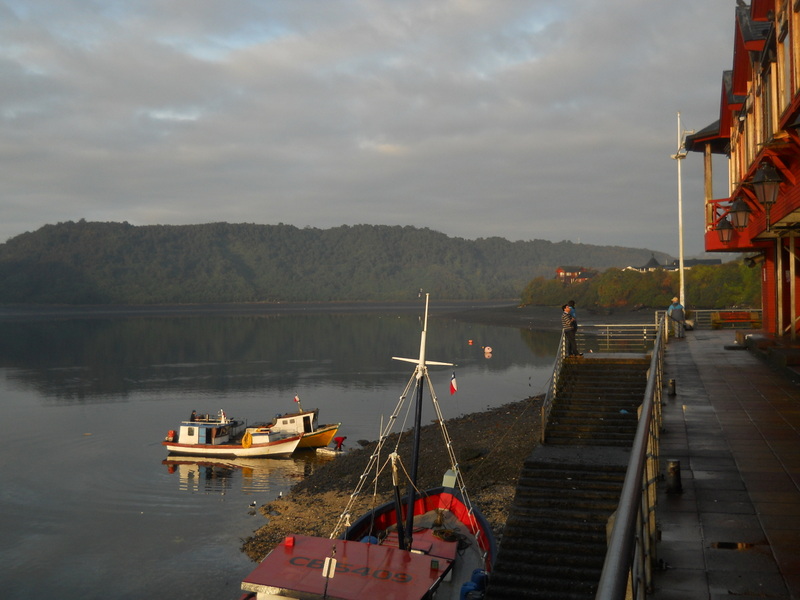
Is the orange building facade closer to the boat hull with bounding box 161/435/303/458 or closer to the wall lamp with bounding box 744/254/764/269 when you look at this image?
the wall lamp with bounding box 744/254/764/269

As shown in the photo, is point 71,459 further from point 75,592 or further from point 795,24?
point 795,24

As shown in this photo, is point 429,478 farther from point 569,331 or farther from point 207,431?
point 207,431

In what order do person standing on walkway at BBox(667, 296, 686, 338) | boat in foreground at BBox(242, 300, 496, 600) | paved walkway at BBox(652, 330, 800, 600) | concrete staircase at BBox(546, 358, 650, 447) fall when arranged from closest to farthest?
1. paved walkway at BBox(652, 330, 800, 600)
2. boat in foreground at BBox(242, 300, 496, 600)
3. concrete staircase at BBox(546, 358, 650, 447)
4. person standing on walkway at BBox(667, 296, 686, 338)

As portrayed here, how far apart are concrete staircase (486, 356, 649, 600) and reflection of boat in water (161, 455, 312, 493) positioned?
1543cm

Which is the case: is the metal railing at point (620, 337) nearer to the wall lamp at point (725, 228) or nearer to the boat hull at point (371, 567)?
the wall lamp at point (725, 228)

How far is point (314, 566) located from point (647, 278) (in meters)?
123

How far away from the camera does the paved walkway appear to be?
4.46 metres

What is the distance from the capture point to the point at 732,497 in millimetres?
6258

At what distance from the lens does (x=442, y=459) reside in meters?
26.9

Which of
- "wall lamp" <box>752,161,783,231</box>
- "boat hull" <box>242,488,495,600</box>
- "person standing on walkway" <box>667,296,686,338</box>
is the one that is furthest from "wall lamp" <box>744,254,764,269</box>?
"boat hull" <box>242,488,495,600</box>

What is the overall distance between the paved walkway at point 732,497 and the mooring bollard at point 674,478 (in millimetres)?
43

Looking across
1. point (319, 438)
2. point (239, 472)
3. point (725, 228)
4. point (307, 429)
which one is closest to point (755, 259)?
point (725, 228)

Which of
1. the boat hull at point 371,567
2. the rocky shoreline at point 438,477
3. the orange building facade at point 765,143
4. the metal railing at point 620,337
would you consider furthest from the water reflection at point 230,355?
the boat hull at point 371,567

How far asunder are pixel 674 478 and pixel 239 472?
28447 mm
